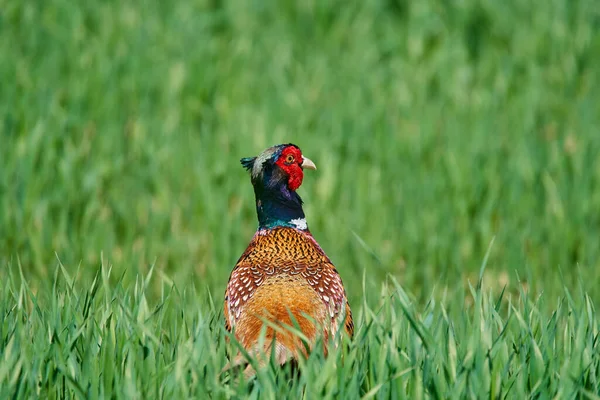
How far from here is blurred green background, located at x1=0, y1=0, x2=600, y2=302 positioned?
596 cm

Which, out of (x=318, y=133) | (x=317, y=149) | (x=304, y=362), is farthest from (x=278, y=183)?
(x=318, y=133)

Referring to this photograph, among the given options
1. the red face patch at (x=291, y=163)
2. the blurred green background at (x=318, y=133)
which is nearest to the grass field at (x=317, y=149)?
the blurred green background at (x=318, y=133)

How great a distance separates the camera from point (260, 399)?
2.94 metres

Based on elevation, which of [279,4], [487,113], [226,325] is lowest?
[226,325]

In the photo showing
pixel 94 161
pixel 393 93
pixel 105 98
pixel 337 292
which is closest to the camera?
pixel 337 292

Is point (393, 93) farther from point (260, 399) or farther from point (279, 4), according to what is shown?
point (260, 399)

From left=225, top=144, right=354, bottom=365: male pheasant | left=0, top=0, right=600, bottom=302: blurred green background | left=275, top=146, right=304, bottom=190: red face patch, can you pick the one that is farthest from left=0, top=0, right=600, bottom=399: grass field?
left=275, top=146, right=304, bottom=190: red face patch

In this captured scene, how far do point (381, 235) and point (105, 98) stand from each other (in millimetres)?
2467

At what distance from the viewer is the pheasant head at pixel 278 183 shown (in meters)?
3.58

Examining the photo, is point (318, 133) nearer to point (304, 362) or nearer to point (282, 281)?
point (282, 281)

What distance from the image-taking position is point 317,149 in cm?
662

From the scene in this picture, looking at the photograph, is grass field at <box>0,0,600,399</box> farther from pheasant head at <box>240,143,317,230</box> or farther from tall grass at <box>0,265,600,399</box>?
pheasant head at <box>240,143,317,230</box>

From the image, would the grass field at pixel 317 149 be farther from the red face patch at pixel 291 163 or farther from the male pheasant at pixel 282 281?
the red face patch at pixel 291 163

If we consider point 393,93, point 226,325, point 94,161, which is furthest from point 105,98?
point 226,325
